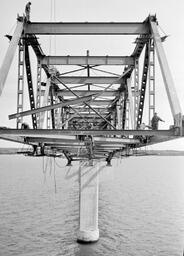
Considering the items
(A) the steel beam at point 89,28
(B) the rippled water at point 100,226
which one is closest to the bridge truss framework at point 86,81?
(A) the steel beam at point 89,28

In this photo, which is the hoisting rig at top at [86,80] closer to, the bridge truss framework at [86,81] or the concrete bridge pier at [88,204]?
the bridge truss framework at [86,81]

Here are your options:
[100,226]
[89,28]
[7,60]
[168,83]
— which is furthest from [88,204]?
[168,83]

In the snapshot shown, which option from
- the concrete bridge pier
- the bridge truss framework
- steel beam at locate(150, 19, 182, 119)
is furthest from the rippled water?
steel beam at locate(150, 19, 182, 119)

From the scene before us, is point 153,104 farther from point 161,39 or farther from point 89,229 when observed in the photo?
point 89,229

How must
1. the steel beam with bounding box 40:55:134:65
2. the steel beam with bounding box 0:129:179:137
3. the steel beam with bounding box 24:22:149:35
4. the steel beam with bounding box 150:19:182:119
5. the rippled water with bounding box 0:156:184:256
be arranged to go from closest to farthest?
the steel beam with bounding box 0:129:179:137, the steel beam with bounding box 150:19:182:119, the steel beam with bounding box 24:22:149:35, the steel beam with bounding box 40:55:134:65, the rippled water with bounding box 0:156:184:256

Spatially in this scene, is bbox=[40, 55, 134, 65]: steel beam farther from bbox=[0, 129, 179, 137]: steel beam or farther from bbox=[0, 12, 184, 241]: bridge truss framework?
bbox=[0, 129, 179, 137]: steel beam

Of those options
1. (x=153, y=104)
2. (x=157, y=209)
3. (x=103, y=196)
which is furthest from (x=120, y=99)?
(x=103, y=196)

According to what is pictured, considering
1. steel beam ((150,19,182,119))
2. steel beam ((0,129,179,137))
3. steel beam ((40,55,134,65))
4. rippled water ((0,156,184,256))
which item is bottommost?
rippled water ((0,156,184,256))
